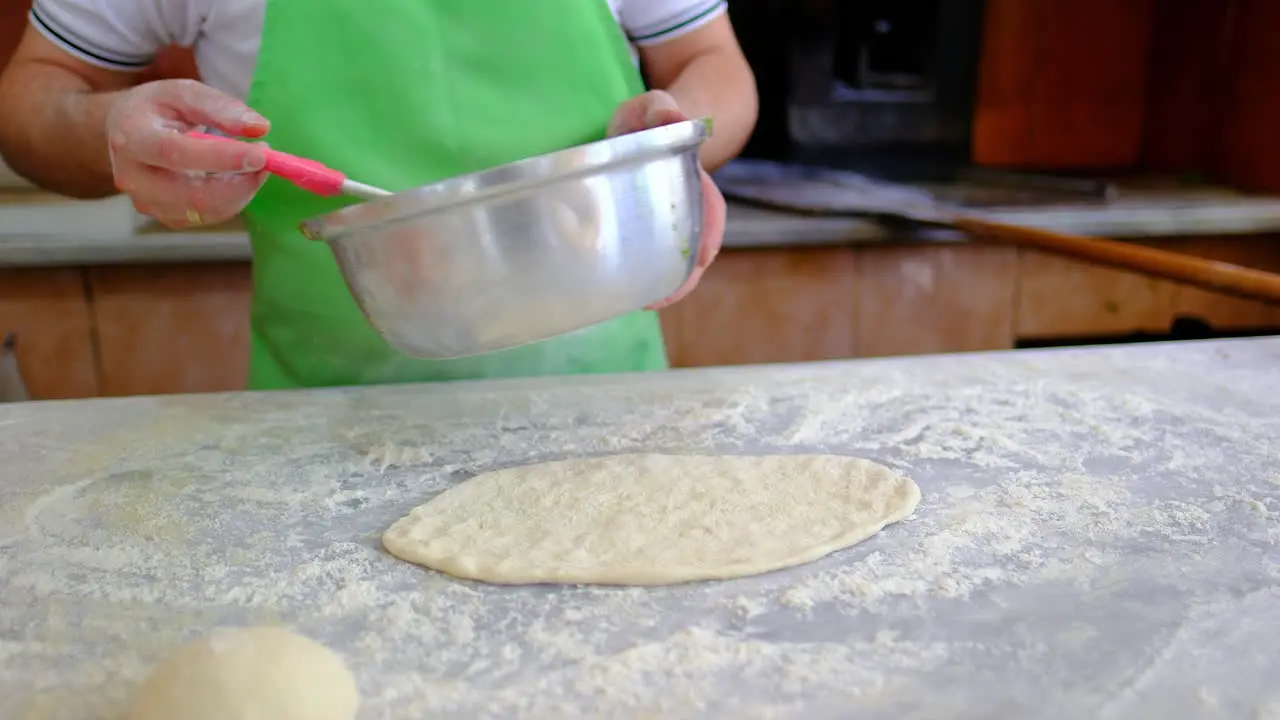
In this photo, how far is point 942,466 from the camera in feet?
2.60

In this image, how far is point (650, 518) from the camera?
2.32ft

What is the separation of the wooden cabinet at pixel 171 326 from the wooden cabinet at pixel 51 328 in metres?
0.02

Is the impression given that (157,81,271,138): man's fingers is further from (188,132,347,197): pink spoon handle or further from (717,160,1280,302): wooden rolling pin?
(717,160,1280,302): wooden rolling pin

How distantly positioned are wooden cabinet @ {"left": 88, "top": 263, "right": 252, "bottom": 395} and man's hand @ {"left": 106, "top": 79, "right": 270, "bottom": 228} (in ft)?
2.67

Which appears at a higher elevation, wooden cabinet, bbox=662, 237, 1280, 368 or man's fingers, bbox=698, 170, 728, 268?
man's fingers, bbox=698, 170, 728, 268

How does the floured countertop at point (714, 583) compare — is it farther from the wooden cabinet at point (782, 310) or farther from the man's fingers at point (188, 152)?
the wooden cabinet at point (782, 310)

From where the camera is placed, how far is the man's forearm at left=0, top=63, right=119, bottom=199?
899 mm

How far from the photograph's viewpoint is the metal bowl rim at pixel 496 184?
0.61 meters

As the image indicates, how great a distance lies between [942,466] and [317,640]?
18.6 inches

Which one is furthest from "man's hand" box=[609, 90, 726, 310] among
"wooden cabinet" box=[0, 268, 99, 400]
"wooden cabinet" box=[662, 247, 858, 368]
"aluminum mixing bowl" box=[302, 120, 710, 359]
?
"wooden cabinet" box=[0, 268, 99, 400]

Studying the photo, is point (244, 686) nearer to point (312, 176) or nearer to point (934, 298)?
point (312, 176)

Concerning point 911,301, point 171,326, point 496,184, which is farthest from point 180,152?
point 911,301

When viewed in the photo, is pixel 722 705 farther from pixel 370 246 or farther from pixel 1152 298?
pixel 1152 298

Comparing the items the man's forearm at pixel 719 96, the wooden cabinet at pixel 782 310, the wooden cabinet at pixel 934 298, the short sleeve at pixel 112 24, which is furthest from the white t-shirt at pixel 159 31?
the wooden cabinet at pixel 934 298
